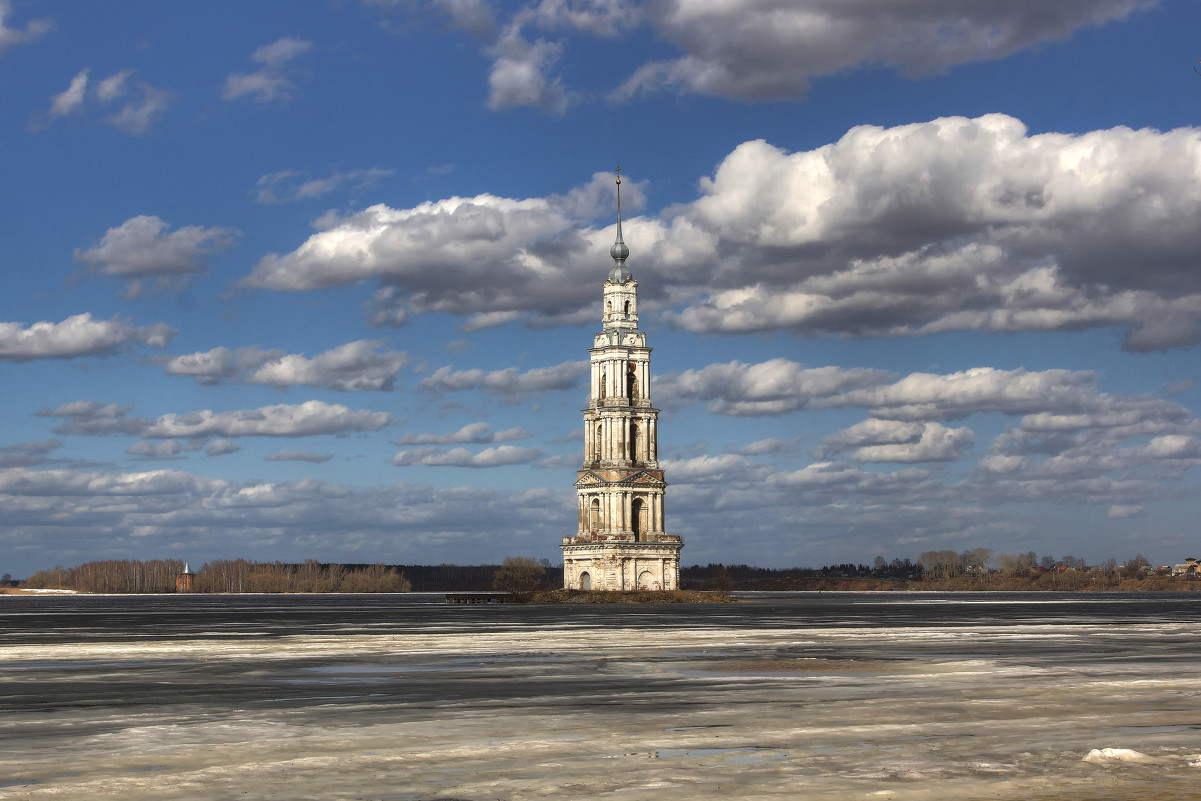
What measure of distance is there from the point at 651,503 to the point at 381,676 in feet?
391

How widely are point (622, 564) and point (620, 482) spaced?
8.75m

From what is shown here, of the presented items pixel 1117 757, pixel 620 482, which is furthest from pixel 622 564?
pixel 1117 757

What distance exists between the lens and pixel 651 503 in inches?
6053

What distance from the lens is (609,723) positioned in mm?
24719

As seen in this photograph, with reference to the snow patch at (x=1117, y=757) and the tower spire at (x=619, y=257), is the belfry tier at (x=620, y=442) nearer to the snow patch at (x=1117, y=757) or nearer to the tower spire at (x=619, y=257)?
the tower spire at (x=619, y=257)

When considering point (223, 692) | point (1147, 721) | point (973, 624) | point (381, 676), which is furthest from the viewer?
point (973, 624)

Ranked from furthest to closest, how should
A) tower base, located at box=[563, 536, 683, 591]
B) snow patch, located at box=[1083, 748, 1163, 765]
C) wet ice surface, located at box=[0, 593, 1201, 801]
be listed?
tower base, located at box=[563, 536, 683, 591]
snow patch, located at box=[1083, 748, 1163, 765]
wet ice surface, located at box=[0, 593, 1201, 801]

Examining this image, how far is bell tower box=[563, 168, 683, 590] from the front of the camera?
494 feet

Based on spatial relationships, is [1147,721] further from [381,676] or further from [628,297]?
[628,297]

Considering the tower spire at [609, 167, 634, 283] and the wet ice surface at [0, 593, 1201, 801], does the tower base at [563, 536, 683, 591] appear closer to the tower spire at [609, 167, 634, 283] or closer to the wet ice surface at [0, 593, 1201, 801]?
the tower spire at [609, 167, 634, 283]

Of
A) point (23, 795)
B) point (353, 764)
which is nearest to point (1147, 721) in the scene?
point (353, 764)

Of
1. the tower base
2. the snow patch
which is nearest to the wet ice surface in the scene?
the snow patch

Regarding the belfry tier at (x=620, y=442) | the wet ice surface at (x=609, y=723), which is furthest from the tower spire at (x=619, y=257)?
the wet ice surface at (x=609, y=723)

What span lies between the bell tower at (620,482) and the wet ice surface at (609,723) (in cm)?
10335
